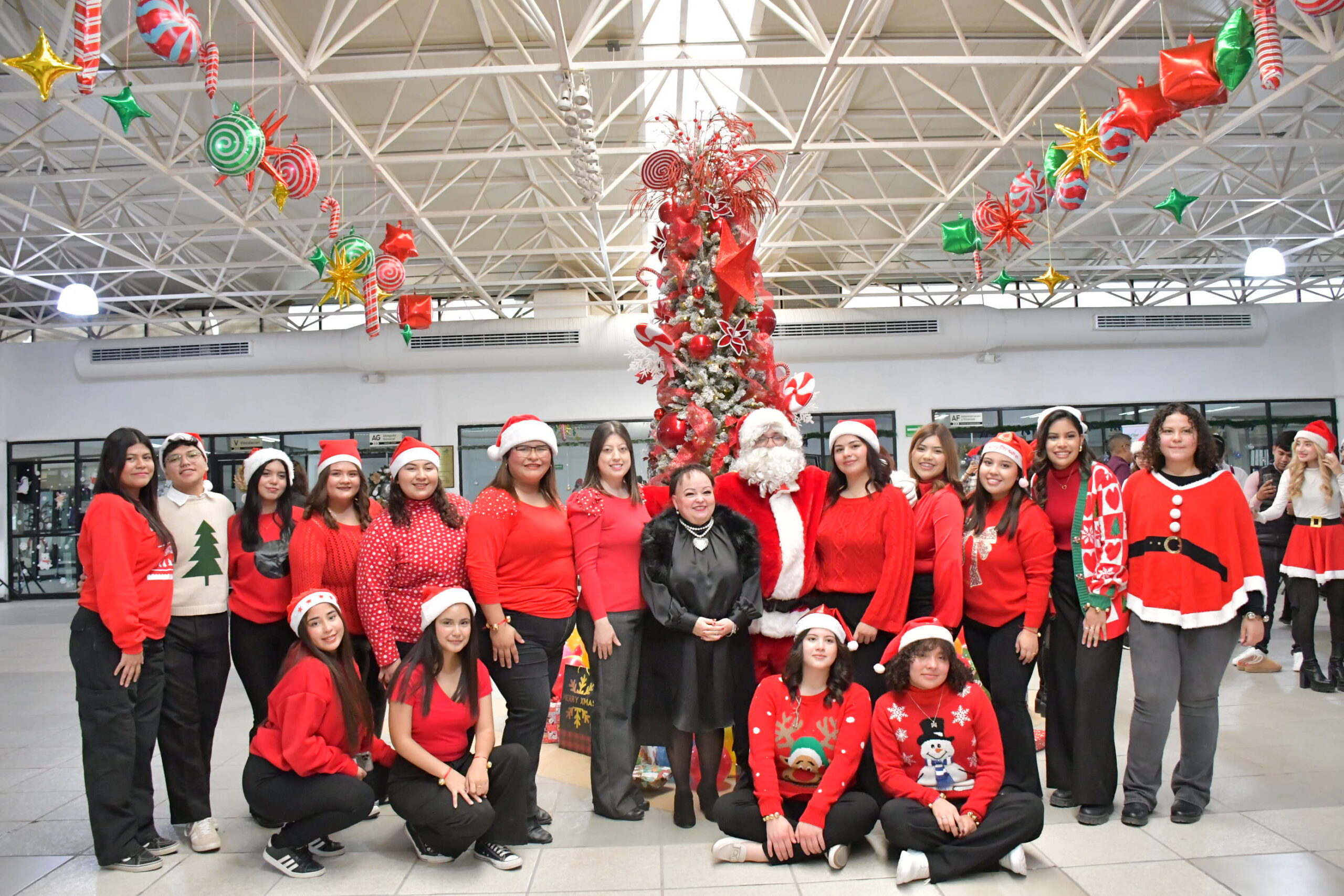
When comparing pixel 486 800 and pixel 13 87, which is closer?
pixel 486 800

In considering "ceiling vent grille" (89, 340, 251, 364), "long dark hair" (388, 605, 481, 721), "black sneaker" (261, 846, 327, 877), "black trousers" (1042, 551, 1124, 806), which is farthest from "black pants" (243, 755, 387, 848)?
"ceiling vent grille" (89, 340, 251, 364)

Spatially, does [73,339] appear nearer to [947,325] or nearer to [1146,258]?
[947,325]

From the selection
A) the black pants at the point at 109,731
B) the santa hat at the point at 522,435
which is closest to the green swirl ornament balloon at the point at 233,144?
the santa hat at the point at 522,435

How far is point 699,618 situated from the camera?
3168mm

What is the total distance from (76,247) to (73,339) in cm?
350

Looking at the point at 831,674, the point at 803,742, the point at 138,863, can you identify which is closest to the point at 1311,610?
the point at 831,674

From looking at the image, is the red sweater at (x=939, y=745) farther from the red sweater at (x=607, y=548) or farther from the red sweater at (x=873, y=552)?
the red sweater at (x=607, y=548)

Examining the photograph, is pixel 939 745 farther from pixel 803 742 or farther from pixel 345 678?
pixel 345 678

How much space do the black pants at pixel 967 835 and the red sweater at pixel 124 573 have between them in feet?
8.17

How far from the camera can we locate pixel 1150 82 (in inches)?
307

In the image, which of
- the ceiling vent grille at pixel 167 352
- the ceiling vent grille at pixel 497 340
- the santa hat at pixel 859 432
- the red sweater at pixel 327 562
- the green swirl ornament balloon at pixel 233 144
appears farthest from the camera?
the ceiling vent grille at pixel 167 352

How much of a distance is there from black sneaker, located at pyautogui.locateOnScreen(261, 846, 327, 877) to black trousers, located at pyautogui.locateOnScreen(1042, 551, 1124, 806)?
2662mm

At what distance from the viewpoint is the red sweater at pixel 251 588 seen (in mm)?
3318

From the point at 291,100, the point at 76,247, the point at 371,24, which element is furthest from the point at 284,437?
the point at 371,24
